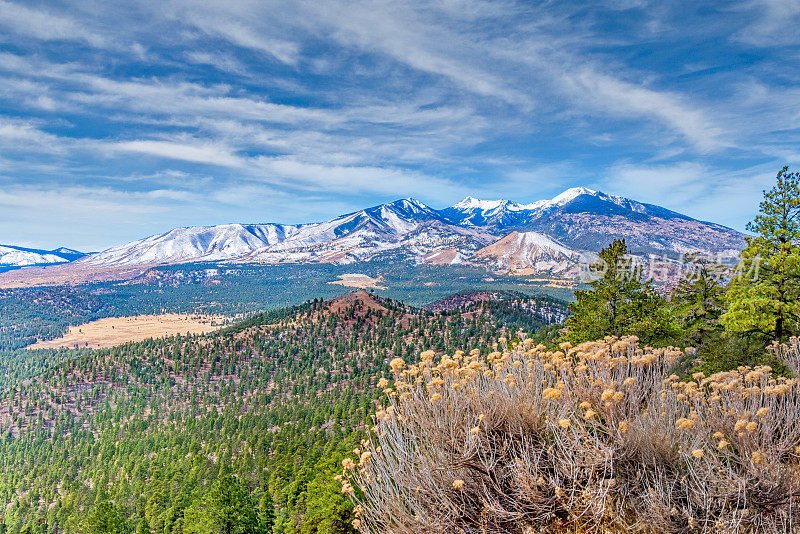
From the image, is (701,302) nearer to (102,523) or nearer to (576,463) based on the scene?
(576,463)

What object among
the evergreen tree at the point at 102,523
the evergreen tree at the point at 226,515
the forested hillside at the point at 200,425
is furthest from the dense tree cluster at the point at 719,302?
the evergreen tree at the point at 102,523

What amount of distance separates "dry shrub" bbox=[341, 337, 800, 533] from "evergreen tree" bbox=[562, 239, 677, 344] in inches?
837

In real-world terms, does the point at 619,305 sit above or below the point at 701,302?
below

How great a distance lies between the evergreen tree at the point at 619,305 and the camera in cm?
2555

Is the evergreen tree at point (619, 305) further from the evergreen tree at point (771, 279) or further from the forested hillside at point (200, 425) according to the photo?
the forested hillside at point (200, 425)

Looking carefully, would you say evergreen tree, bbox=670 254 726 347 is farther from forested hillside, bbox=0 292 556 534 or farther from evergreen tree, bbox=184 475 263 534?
evergreen tree, bbox=184 475 263 534

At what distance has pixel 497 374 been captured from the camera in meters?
6.56

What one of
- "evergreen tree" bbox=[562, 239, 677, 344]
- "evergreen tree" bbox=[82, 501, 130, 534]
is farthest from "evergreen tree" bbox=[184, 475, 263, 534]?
"evergreen tree" bbox=[562, 239, 677, 344]

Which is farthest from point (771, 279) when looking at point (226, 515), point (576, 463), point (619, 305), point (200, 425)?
point (200, 425)

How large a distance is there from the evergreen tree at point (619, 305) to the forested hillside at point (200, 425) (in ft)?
71.9

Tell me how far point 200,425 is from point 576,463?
154 metres

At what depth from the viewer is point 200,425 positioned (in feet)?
432

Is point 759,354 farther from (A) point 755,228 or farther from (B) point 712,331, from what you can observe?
(B) point 712,331

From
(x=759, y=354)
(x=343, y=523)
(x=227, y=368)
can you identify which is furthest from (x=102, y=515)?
(x=227, y=368)
